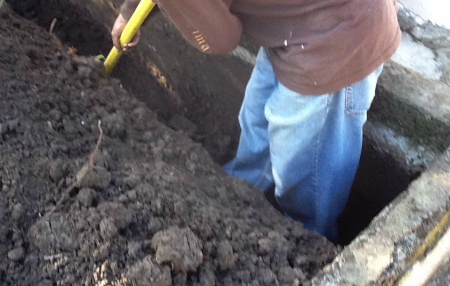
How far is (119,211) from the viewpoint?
1099mm

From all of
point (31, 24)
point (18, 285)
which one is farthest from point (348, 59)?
point (31, 24)

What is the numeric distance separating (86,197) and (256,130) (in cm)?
73

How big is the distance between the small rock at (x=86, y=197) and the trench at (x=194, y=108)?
88 centimetres

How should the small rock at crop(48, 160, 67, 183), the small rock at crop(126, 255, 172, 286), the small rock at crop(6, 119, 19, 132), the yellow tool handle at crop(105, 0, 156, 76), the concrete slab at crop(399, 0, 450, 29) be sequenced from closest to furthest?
the small rock at crop(126, 255, 172, 286)
the small rock at crop(48, 160, 67, 183)
the small rock at crop(6, 119, 19, 132)
the yellow tool handle at crop(105, 0, 156, 76)
the concrete slab at crop(399, 0, 450, 29)

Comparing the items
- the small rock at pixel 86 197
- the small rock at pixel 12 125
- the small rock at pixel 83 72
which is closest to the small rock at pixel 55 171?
the small rock at pixel 86 197

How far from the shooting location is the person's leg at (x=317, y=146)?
1232 mm

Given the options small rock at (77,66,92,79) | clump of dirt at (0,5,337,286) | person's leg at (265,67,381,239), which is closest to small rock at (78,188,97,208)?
clump of dirt at (0,5,337,286)

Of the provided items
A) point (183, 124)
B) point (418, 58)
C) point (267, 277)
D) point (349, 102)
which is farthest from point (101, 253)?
point (418, 58)

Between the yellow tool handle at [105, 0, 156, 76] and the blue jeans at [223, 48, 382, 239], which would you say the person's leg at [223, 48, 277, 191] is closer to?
the blue jeans at [223, 48, 382, 239]

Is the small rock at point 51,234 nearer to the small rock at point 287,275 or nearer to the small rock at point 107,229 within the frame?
the small rock at point 107,229

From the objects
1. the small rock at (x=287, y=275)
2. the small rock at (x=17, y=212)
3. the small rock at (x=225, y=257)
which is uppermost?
the small rock at (x=287, y=275)

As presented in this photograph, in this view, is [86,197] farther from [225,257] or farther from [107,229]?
[225,257]

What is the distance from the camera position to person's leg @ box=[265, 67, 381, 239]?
48.5 inches

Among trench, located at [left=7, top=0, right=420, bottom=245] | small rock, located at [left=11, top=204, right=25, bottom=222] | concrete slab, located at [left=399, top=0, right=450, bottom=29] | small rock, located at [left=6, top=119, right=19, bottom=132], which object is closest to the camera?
small rock, located at [left=11, top=204, right=25, bottom=222]
